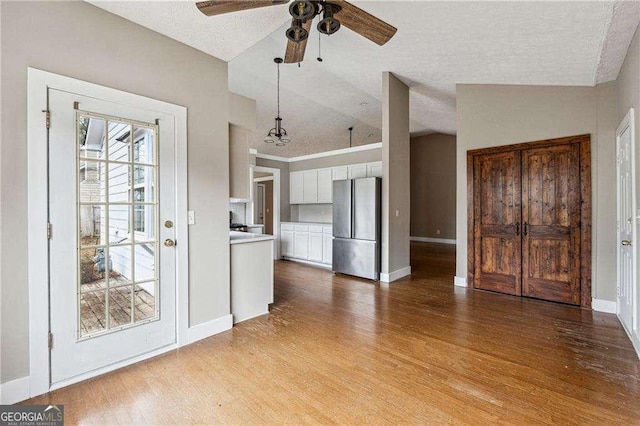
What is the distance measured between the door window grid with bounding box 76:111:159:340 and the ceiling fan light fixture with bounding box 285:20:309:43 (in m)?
1.31

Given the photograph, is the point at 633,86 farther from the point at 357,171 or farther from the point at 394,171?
the point at 357,171

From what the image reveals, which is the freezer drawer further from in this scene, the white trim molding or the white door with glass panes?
the white door with glass panes

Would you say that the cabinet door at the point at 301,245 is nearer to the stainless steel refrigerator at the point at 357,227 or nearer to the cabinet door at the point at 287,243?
the cabinet door at the point at 287,243

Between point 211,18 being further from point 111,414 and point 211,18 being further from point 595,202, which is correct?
point 595,202

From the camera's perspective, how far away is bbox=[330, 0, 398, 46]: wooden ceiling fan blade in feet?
6.97

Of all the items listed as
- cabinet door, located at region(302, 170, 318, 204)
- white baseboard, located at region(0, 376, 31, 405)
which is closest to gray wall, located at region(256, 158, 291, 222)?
cabinet door, located at region(302, 170, 318, 204)

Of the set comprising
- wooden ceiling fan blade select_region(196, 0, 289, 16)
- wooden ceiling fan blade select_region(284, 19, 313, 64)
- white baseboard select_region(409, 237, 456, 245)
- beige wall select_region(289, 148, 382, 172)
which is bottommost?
white baseboard select_region(409, 237, 456, 245)

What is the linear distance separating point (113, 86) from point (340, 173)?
501cm

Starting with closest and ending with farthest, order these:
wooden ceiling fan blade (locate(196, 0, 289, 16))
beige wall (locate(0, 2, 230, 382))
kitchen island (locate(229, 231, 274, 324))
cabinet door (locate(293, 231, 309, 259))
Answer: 1. beige wall (locate(0, 2, 230, 382))
2. wooden ceiling fan blade (locate(196, 0, 289, 16))
3. kitchen island (locate(229, 231, 274, 324))
4. cabinet door (locate(293, 231, 309, 259))

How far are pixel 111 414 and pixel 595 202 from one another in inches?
196

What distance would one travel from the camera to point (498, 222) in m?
4.29

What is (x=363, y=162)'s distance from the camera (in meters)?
6.61

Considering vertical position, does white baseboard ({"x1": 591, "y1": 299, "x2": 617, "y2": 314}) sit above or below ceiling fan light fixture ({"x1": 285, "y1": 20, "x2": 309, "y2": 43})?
below

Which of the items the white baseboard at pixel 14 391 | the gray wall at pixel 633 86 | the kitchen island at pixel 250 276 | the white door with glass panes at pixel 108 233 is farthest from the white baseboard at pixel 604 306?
the white baseboard at pixel 14 391
